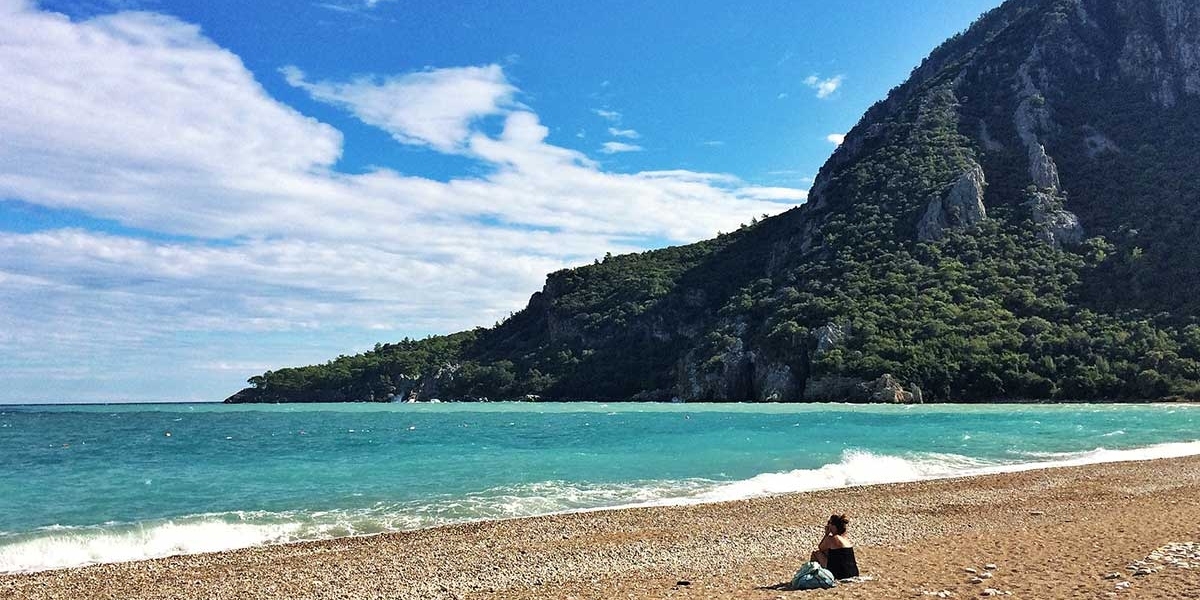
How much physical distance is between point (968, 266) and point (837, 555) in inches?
4158

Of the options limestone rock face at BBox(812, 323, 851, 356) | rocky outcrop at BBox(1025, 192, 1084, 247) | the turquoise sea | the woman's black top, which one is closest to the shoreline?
the woman's black top

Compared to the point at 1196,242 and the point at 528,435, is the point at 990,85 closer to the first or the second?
the point at 1196,242

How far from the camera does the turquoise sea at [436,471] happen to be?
1791cm

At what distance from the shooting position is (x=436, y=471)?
28.5m

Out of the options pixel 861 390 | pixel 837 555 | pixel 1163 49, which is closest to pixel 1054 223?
pixel 861 390

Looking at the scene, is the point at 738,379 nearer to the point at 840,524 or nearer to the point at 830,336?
the point at 830,336

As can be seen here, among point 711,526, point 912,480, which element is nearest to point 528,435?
point 912,480

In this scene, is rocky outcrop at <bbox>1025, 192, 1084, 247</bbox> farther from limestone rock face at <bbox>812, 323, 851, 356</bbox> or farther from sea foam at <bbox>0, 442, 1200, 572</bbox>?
sea foam at <bbox>0, 442, 1200, 572</bbox>

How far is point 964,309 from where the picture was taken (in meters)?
97.6

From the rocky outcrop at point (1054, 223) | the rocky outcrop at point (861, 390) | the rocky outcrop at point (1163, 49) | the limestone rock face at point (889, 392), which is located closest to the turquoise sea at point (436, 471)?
the limestone rock face at point (889, 392)

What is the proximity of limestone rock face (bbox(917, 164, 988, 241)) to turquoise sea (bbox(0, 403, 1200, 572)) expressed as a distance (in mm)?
63382

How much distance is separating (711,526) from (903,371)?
8186cm

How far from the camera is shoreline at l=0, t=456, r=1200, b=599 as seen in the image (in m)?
11.4

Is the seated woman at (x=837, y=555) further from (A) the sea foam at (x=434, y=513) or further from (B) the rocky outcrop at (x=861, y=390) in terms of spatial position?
(B) the rocky outcrop at (x=861, y=390)
